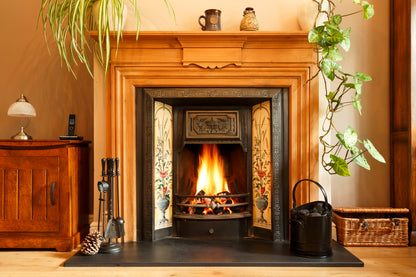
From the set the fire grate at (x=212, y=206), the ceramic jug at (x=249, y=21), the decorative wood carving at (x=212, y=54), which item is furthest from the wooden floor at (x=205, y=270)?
the ceramic jug at (x=249, y=21)

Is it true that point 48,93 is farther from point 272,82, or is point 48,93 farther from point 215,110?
point 272,82

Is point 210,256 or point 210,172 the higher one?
point 210,172

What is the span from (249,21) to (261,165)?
0.97 meters

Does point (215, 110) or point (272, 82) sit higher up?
point (272, 82)

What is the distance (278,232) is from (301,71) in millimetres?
1076

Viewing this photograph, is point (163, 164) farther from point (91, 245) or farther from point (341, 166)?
point (341, 166)

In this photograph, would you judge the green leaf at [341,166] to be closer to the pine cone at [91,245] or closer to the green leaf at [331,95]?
the green leaf at [331,95]

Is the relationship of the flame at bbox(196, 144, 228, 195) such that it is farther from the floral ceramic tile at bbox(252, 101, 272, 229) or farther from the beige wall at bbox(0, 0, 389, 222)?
the beige wall at bbox(0, 0, 389, 222)

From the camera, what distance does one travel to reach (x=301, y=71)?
2.19 metres

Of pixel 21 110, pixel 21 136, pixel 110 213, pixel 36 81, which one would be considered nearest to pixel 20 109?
pixel 21 110

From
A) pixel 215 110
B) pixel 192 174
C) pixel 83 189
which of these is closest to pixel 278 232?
pixel 192 174

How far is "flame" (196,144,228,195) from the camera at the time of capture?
8.13ft

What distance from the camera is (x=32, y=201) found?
2090mm

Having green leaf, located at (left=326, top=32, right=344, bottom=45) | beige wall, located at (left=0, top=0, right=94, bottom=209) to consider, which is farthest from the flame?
green leaf, located at (left=326, top=32, right=344, bottom=45)
